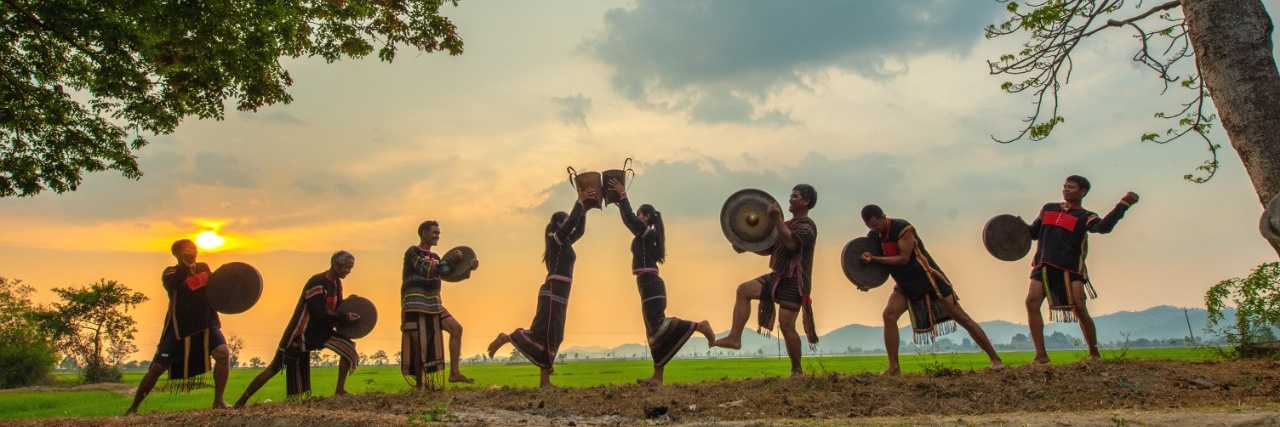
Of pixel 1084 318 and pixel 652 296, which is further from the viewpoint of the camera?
pixel 652 296

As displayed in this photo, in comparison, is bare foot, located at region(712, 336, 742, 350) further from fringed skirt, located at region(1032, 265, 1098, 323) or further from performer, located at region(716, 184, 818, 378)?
fringed skirt, located at region(1032, 265, 1098, 323)

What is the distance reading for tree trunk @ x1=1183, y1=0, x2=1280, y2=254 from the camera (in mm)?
7352

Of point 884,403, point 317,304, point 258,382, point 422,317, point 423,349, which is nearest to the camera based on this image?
point 884,403

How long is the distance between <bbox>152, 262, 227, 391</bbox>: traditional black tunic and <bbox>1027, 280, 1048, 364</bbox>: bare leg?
935cm

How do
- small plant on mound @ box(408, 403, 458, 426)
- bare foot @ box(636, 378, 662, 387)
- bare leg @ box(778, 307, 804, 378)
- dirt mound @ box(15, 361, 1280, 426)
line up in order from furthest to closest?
bare foot @ box(636, 378, 662, 387) < bare leg @ box(778, 307, 804, 378) < small plant on mound @ box(408, 403, 458, 426) < dirt mound @ box(15, 361, 1280, 426)

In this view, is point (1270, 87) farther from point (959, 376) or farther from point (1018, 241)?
point (959, 376)

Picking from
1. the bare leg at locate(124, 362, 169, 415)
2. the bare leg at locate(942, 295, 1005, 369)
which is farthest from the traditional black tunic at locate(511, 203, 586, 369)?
the bare leg at locate(942, 295, 1005, 369)

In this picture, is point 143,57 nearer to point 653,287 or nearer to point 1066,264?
point 653,287

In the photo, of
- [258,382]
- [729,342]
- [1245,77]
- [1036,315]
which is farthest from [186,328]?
[1245,77]

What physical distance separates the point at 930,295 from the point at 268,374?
7.69m

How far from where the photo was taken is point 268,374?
9.15m

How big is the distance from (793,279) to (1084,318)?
10.7 ft

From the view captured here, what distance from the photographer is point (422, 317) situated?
991 cm

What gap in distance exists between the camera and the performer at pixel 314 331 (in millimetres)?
9516
